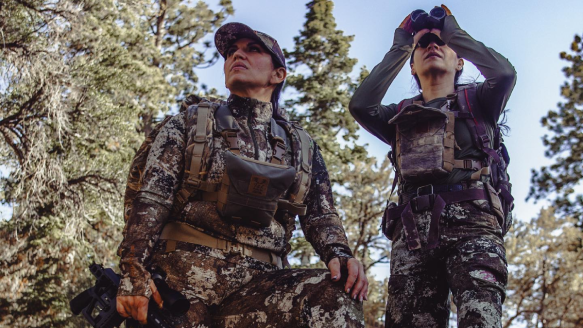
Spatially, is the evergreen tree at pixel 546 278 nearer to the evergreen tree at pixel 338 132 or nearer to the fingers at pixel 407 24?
the evergreen tree at pixel 338 132

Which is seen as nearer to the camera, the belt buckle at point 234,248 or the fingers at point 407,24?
the belt buckle at point 234,248

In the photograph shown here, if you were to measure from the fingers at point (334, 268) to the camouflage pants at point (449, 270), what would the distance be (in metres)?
0.95

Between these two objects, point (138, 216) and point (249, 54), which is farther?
point (249, 54)

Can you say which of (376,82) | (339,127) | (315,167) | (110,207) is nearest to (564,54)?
(339,127)

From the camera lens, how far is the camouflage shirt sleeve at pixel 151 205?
329cm

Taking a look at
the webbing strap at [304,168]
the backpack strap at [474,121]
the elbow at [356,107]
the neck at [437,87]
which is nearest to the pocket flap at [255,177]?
the webbing strap at [304,168]

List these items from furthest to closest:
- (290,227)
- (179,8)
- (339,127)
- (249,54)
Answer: (179,8) → (339,127) → (249,54) → (290,227)

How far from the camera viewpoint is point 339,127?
25156 mm

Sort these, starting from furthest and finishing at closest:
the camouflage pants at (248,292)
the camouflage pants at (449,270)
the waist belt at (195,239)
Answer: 1. the camouflage pants at (449,270)
2. the waist belt at (195,239)
3. the camouflage pants at (248,292)

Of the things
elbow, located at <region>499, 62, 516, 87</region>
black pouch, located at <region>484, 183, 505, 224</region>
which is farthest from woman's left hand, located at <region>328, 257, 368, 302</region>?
elbow, located at <region>499, 62, 516, 87</region>

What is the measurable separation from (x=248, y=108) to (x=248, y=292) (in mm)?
1370

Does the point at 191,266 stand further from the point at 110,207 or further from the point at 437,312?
the point at 110,207

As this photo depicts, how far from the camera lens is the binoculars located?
5107 millimetres

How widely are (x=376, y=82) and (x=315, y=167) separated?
121 cm
